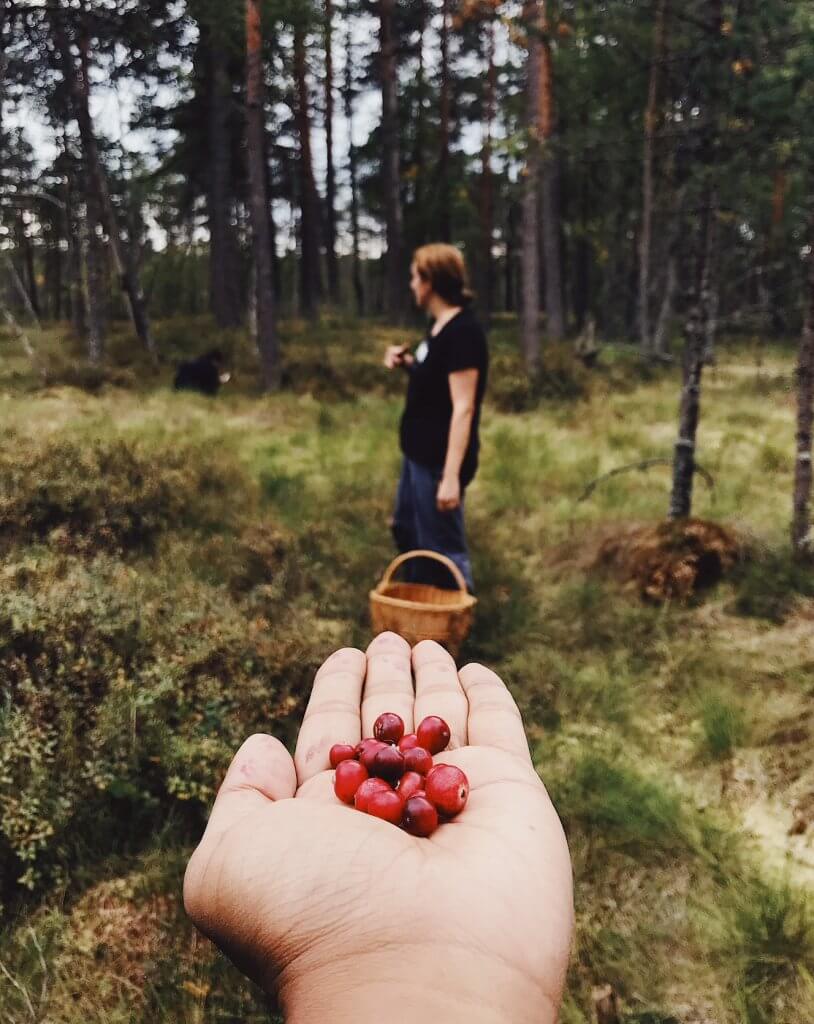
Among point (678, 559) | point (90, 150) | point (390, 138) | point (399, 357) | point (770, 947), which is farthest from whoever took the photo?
point (390, 138)

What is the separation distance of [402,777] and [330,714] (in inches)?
15.8

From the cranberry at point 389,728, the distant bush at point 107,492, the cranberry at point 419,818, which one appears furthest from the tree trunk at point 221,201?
the cranberry at point 419,818

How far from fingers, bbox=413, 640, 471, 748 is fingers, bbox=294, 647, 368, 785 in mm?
194

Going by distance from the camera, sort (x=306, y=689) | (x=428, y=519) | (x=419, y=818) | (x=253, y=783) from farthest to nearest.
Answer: (x=428, y=519) → (x=306, y=689) → (x=253, y=783) → (x=419, y=818)

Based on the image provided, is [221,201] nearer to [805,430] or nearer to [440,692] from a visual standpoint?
[805,430]

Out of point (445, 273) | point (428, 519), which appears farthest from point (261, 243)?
point (428, 519)

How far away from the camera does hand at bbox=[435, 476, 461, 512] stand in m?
4.15

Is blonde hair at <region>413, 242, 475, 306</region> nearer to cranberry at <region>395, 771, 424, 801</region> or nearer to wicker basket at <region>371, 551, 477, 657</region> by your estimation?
wicker basket at <region>371, 551, 477, 657</region>

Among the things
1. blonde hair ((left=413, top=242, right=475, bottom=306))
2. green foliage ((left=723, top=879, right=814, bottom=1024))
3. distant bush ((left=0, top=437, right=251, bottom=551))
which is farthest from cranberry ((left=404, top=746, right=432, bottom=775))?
distant bush ((left=0, top=437, right=251, bottom=551))

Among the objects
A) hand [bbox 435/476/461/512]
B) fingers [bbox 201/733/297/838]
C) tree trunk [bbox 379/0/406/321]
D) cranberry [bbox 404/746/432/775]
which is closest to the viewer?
fingers [bbox 201/733/297/838]

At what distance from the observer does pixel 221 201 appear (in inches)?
670

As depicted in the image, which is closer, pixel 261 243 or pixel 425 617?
pixel 425 617

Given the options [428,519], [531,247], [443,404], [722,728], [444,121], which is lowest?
[722,728]

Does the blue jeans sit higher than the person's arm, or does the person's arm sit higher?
the person's arm
